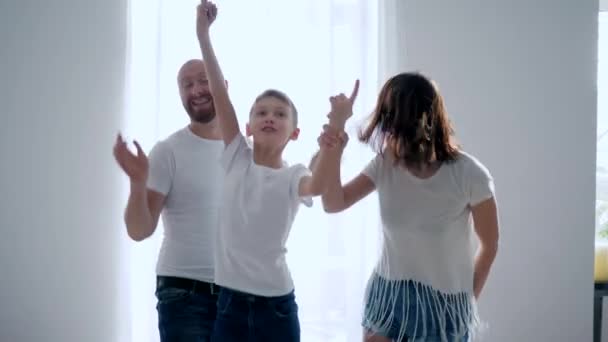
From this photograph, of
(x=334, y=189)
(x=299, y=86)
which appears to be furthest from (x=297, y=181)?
(x=299, y=86)

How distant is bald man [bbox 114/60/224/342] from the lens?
133 centimetres

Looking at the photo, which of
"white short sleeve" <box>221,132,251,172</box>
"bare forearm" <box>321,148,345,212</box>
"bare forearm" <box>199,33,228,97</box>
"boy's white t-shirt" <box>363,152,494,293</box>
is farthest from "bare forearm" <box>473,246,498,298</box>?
"bare forearm" <box>199,33,228,97</box>

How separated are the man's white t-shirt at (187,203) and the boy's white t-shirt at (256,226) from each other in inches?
3.3

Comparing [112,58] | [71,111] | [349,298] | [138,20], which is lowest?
[349,298]

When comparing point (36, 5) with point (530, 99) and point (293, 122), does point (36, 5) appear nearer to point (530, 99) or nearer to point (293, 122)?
point (293, 122)

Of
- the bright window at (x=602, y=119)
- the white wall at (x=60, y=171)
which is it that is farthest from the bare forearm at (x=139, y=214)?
the bright window at (x=602, y=119)

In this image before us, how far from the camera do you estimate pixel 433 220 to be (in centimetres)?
127

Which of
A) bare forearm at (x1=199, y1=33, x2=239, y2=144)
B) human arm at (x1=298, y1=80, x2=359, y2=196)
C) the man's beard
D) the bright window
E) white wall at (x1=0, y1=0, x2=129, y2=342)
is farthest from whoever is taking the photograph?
the bright window

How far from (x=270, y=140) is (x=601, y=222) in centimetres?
236

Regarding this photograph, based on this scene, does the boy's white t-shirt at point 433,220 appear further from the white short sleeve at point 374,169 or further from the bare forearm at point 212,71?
the bare forearm at point 212,71

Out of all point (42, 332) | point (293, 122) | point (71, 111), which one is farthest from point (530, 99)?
point (42, 332)

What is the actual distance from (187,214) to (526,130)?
5.13 ft

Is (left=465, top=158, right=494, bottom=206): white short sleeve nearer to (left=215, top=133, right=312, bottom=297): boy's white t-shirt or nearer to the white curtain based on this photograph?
(left=215, top=133, right=312, bottom=297): boy's white t-shirt

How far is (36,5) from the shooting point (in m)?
2.48
